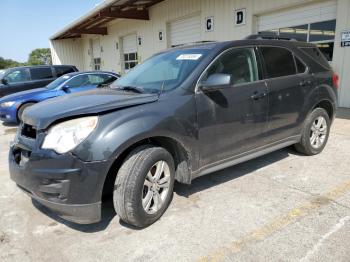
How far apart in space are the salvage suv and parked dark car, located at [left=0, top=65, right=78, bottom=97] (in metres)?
8.07

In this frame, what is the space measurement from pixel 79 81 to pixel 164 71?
5567mm

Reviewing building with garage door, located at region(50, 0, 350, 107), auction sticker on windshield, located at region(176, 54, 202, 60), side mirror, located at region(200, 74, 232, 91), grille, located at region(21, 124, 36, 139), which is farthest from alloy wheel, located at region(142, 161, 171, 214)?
building with garage door, located at region(50, 0, 350, 107)

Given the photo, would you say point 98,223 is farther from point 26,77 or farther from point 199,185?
point 26,77

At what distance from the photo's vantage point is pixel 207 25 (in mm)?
11492

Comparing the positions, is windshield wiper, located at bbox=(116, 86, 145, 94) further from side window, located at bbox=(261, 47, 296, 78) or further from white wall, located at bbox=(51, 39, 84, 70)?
white wall, located at bbox=(51, 39, 84, 70)

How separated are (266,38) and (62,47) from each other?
84.1 feet

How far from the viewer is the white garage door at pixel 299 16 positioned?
7.70 metres

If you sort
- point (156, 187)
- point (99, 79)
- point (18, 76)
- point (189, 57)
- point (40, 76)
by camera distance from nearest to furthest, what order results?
point (156, 187)
point (189, 57)
point (99, 79)
point (18, 76)
point (40, 76)

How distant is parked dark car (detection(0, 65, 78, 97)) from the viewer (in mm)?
10391

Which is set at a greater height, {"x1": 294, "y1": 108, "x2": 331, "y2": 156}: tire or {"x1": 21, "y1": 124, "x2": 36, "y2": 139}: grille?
{"x1": 21, "y1": 124, "x2": 36, "y2": 139}: grille

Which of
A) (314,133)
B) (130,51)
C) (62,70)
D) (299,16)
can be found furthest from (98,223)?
(130,51)

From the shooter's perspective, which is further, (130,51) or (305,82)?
(130,51)

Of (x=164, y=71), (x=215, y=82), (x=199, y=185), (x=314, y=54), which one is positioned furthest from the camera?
(x=314, y=54)

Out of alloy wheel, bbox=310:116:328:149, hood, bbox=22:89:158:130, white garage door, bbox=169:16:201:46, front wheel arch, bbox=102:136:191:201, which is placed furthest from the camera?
white garage door, bbox=169:16:201:46
